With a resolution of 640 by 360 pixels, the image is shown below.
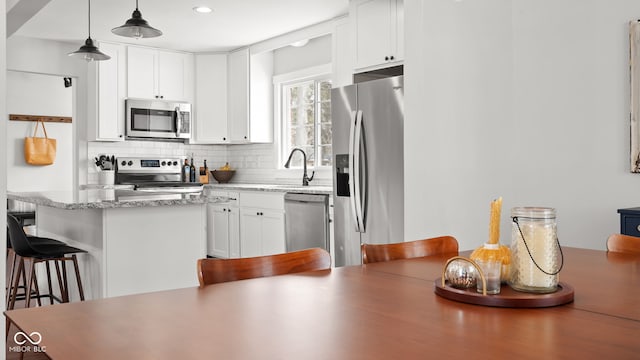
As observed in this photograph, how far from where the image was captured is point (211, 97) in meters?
6.85

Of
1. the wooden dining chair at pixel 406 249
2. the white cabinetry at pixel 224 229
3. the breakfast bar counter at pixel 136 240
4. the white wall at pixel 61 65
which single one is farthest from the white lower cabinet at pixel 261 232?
the wooden dining chair at pixel 406 249

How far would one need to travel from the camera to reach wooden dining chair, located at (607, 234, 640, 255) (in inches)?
73.3

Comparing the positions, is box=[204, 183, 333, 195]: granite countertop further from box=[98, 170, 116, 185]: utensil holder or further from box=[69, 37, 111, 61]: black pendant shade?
box=[69, 37, 111, 61]: black pendant shade

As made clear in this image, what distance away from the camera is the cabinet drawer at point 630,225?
7.96 ft

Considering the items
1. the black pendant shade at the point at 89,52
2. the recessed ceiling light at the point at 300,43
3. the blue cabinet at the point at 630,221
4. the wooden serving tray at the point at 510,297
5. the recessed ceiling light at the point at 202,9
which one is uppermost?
the recessed ceiling light at the point at 202,9

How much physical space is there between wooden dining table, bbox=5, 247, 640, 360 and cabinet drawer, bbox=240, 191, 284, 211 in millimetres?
4012

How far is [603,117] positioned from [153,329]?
252cm

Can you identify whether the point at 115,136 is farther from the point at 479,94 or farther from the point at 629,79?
the point at 629,79

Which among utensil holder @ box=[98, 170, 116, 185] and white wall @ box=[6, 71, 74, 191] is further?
white wall @ box=[6, 71, 74, 191]

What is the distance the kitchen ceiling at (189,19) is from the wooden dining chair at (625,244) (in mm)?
3499

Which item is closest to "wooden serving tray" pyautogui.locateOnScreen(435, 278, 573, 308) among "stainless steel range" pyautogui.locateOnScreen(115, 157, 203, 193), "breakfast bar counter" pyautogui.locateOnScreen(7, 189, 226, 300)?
"breakfast bar counter" pyautogui.locateOnScreen(7, 189, 226, 300)

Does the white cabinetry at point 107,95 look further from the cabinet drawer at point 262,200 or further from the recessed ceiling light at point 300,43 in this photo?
the recessed ceiling light at point 300,43

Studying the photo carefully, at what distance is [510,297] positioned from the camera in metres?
1.12

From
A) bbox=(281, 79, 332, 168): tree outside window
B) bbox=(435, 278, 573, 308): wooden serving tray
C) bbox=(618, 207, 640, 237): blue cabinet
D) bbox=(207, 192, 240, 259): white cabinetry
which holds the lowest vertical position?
bbox=(207, 192, 240, 259): white cabinetry
